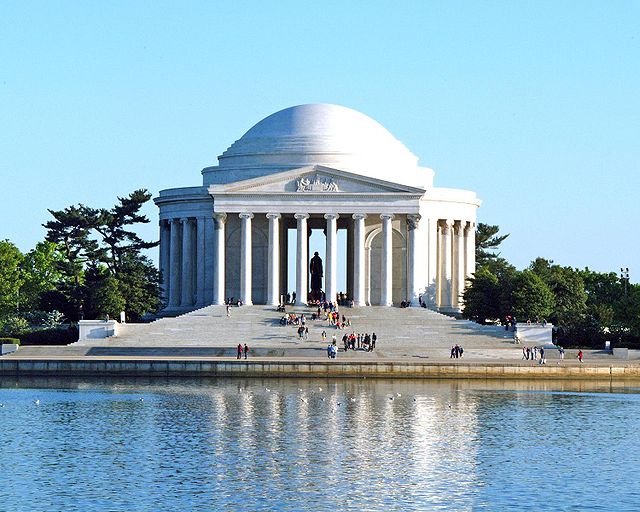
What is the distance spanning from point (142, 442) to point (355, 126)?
76.0 meters

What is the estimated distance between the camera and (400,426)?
65812 mm

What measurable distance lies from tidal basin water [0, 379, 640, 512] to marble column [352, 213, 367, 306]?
126 ft

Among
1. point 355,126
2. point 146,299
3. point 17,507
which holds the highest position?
point 355,126

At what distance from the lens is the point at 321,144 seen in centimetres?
12950

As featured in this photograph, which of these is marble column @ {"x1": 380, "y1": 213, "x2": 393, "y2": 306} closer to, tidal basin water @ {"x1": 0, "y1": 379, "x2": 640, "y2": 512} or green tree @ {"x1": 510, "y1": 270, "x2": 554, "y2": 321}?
green tree @ {"x1": 510, "y1": 270, "x2": 554, "y2": 321}

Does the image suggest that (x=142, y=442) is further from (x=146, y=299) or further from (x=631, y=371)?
(x=146, y=299)

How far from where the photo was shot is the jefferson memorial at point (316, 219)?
4847 inches

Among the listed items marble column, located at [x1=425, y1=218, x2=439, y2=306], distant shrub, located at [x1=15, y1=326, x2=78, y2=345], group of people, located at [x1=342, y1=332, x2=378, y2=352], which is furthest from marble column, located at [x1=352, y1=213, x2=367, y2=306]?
distant shrub, located at [x1=15, y1=326, x2=78, y2=345]

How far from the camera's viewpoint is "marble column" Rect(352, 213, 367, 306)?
123438mm

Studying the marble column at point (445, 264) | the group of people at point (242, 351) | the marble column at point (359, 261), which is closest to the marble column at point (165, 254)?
the marble column at point (359, 261)

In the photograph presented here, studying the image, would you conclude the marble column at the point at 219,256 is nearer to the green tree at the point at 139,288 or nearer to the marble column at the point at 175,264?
the green tree at the point at 139,288

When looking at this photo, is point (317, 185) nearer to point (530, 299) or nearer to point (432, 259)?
point (432, 259)

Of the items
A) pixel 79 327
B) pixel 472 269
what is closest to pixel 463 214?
pixel 472 269

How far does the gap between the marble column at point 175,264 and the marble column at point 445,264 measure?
2257 centimetres
